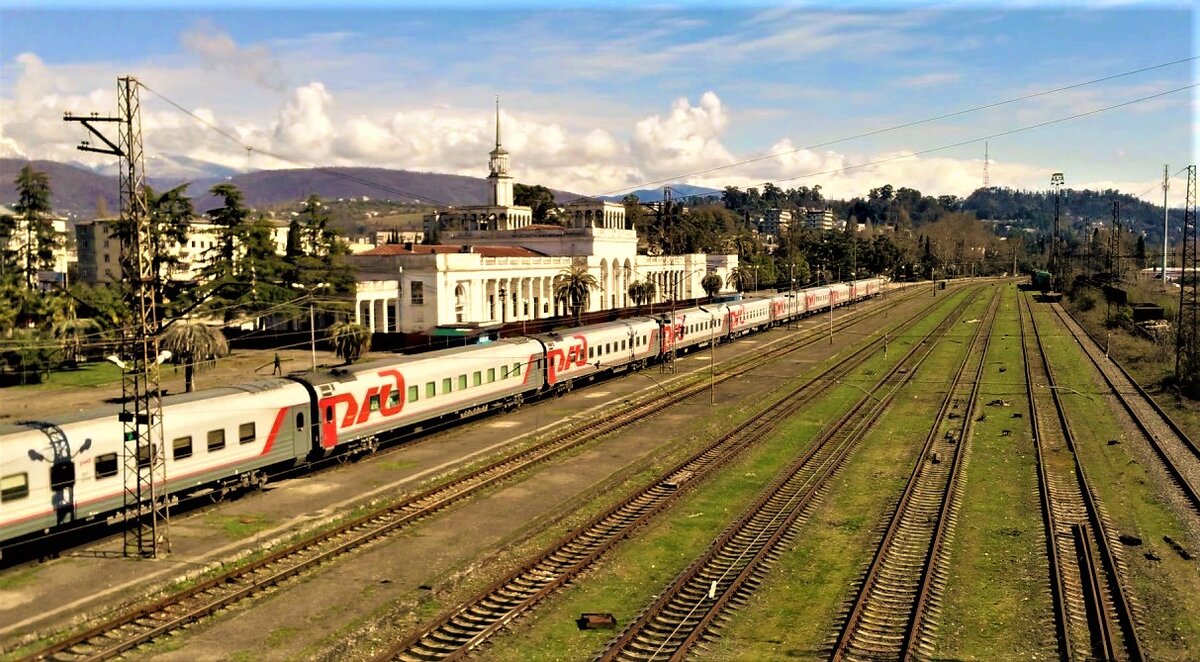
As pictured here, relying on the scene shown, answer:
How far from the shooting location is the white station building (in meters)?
81.1

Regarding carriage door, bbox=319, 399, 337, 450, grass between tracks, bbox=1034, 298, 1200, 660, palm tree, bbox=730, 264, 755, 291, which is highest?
palm tree, bbox=730, 264, 755, 291

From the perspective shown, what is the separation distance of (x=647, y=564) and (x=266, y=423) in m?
13.7

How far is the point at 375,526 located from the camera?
24922mm

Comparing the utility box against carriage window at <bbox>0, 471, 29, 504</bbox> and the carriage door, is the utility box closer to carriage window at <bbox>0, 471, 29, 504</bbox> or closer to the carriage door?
the carriage door

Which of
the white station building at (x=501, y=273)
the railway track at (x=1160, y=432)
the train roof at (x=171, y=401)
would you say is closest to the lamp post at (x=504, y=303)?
the white station building at (x=501, y=273)

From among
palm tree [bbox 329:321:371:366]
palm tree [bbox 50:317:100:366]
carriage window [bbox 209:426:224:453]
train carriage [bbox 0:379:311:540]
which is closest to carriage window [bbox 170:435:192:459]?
train carriage [bbox 0:379:311:540]

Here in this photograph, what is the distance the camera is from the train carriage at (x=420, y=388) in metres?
31.5

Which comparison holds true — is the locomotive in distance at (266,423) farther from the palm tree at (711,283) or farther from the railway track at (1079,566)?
the palm tree at (711,283)

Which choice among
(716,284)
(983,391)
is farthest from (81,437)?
(716,284)

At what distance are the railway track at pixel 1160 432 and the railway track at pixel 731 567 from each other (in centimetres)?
1124

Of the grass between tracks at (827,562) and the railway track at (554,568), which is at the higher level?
the railway track at (554,568)

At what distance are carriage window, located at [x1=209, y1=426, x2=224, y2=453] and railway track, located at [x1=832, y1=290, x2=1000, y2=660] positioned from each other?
61.4 ft

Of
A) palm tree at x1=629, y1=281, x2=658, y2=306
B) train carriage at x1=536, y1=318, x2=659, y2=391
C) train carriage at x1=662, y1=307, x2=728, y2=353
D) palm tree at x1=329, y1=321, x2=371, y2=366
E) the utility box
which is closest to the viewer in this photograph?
train carriage at x1=536, y1=318, x2=659, y2=391

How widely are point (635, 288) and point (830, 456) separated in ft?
255
